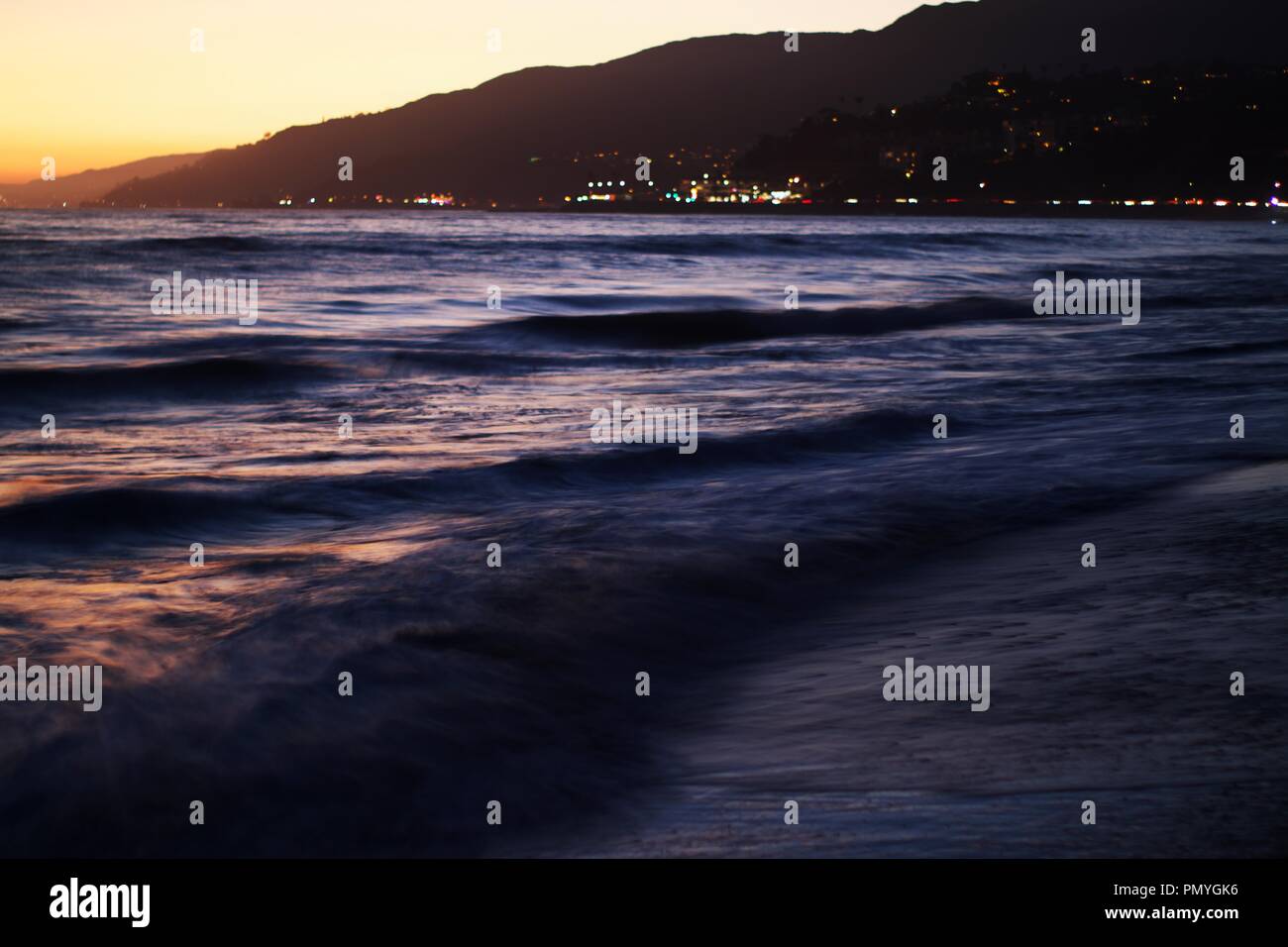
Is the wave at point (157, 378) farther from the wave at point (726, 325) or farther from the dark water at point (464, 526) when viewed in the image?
the wave at point (726, 325)

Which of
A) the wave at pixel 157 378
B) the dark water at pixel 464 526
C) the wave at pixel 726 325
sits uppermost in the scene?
the wave at pixel 726 325

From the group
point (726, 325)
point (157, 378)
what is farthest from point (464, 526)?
point (726, 325)

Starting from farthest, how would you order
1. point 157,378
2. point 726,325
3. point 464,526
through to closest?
point 726,325 → point 157,378 → point 464,526

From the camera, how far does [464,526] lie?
784cm

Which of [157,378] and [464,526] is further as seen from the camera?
[157,378]

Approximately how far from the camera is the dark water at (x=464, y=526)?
167 inches

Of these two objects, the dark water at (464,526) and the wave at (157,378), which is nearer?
the dark water at (464,526)

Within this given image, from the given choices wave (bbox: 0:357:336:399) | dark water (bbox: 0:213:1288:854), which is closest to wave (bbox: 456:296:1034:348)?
dark water (bbox: 0:213:1288:854)

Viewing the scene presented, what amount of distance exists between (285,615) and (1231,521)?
500cm

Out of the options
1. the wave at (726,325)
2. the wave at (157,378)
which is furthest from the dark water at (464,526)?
the wave at (726,325)

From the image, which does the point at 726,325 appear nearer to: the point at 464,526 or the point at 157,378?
the point at 157,378

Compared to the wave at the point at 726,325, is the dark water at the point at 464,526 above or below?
below
